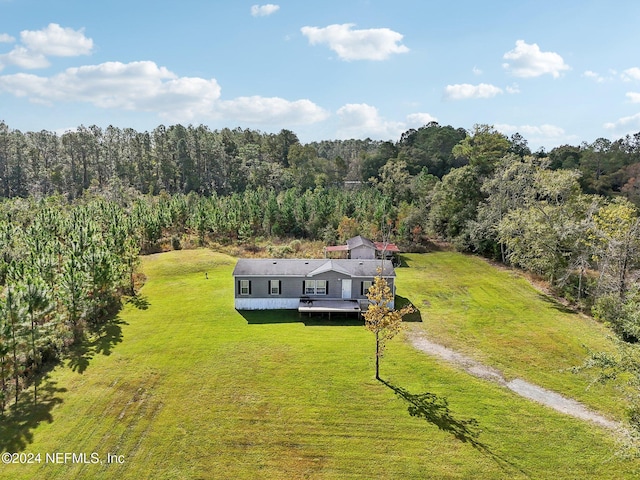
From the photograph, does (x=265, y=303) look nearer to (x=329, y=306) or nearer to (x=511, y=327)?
(x=329, y=306)

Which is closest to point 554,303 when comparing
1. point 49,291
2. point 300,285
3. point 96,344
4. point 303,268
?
point 303,268

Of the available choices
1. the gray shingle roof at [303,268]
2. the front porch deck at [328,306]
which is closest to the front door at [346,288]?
the front porch deck at [328,306]

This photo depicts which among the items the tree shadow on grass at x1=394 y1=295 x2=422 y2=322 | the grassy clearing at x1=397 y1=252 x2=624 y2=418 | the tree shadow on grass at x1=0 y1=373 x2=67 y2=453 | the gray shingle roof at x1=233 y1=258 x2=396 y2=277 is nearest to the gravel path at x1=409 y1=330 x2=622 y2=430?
the grassy clearing at x1=397 y1=252 x2=624 y2=418

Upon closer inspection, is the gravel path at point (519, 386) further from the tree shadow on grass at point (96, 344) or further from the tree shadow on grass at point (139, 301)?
the tree shadow on grass at point (139, 301)

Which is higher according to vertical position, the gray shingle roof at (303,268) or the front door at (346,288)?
the gray shingle roof at (303,268)

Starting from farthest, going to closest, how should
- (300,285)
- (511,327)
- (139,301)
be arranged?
(139,301), (300,285), (511,327)
